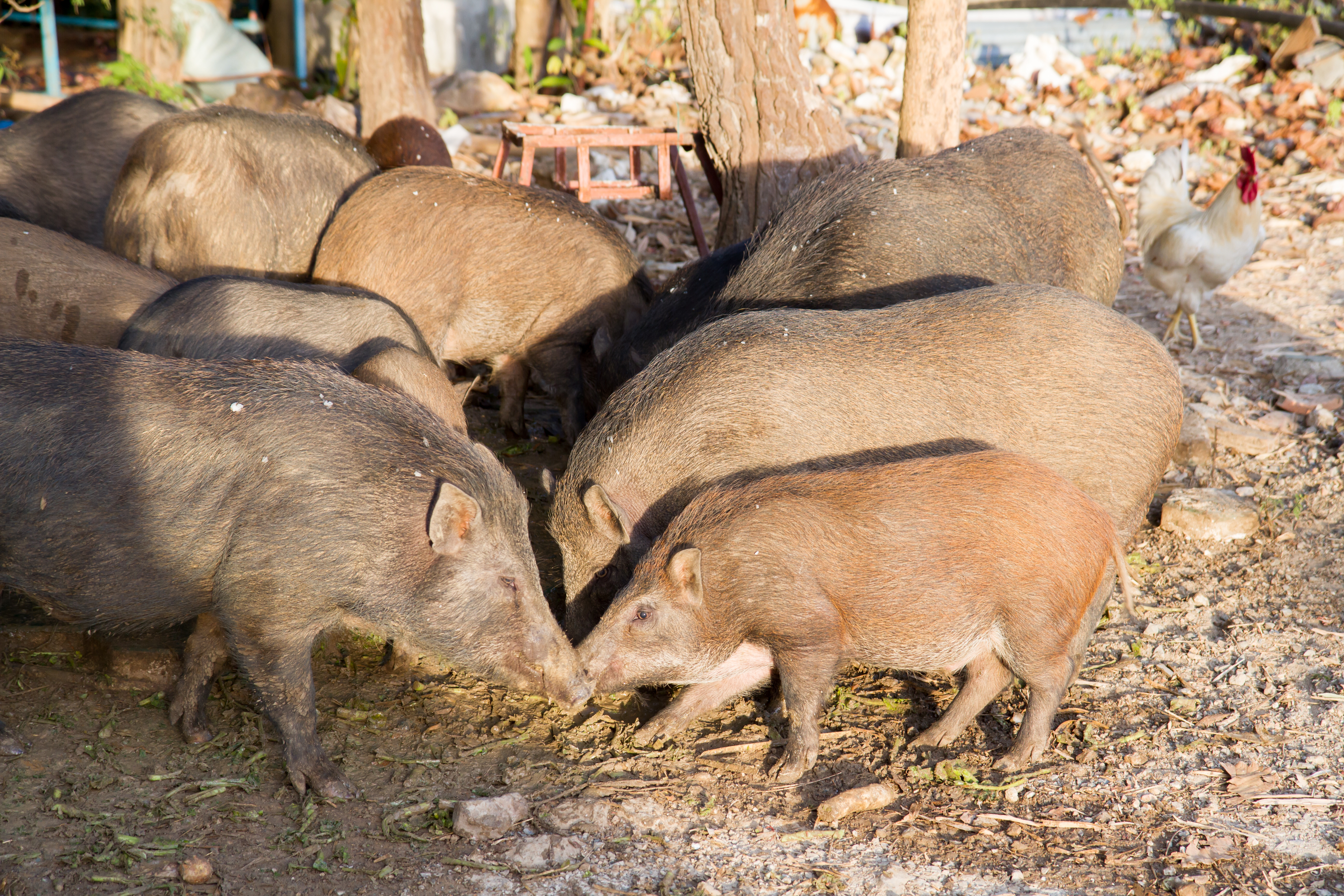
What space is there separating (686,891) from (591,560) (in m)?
1.30

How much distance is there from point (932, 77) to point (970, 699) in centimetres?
410

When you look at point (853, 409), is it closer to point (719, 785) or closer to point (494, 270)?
point (719, 785)

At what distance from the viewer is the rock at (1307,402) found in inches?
247

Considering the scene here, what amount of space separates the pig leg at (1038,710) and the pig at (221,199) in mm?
4329

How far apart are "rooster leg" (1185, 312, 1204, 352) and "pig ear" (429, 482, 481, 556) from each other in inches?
222

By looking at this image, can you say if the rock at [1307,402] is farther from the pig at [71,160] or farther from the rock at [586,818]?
the pig at [71,160]

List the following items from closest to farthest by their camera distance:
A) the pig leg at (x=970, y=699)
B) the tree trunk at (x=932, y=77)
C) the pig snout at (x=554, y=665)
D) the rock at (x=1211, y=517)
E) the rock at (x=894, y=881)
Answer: the rock at (x=894, y=881) → the pig snout at (x=554, y=665) → the pig leg at (x=970, y=699) → the rock at (x=1211, y=517) → the tree trunk at (x=932, y=77)

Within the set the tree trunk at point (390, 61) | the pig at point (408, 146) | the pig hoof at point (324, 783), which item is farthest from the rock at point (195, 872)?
the tree trunk at point (390, 61)

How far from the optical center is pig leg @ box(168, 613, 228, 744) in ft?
12.0

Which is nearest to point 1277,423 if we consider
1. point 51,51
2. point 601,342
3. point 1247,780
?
point 1247,780

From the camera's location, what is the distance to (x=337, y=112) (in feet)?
31.4

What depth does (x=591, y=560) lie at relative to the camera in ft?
13.3

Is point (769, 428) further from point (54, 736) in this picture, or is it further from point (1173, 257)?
point (1173, 257)

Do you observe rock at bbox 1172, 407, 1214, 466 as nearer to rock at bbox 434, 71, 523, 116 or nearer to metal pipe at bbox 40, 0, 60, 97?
rock at bbox 434, 71, 523, 116
